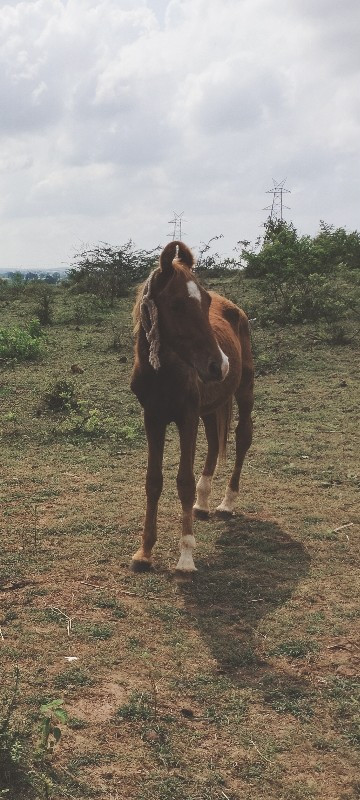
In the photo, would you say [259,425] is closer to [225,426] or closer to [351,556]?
[225,426]

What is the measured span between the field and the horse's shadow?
0.05ft

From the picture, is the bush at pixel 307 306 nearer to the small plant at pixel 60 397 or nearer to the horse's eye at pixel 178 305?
the small plant at pixel 60 397

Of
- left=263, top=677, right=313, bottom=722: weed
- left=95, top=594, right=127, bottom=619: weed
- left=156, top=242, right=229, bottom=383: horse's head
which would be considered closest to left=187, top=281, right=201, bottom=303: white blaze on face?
left=156, top=242, right=229, bottom=383: horse's head

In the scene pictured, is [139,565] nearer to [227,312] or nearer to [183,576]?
[183,576]

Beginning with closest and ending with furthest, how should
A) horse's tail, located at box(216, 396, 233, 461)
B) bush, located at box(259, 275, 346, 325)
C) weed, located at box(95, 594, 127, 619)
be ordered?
weed, located at box(95, 594, 127, 619) < horse's tail, located at box(216, 396, 233, 461) < bush, located at box(259, 275, 346, 325)

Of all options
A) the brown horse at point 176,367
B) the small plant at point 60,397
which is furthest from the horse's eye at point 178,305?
the small plant at point 60,397

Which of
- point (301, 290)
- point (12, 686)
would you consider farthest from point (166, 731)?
point (301, 290)

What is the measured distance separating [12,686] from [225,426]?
3602 millimetres

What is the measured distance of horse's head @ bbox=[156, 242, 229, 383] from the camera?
4.50 metres

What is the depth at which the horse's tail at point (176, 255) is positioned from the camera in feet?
14.6

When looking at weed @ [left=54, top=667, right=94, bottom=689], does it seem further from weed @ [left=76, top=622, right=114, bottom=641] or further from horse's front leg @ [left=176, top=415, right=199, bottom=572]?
horse's front leg @ [left=176, top=415, right=199, bottom=572]

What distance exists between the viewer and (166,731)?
299 cm

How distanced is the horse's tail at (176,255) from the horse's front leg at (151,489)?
1.13 meters

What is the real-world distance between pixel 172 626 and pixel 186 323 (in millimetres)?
1925
